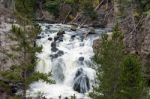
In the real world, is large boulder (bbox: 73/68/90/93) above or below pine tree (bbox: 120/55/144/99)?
below

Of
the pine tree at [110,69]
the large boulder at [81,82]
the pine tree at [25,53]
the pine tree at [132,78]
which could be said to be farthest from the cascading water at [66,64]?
the pine tree at [132,78]

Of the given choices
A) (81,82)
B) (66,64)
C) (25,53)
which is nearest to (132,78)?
(25,53)

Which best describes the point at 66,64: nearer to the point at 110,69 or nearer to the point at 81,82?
the point at 81,82

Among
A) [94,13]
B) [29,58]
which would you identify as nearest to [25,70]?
[29,58]

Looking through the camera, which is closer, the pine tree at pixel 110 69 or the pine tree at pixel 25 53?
the pine tree at pixel 25 53

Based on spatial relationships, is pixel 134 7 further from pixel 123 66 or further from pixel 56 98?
pixel 123 66

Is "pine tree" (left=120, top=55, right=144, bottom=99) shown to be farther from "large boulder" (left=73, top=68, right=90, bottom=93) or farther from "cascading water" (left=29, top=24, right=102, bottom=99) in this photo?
"large boulder" (left=73, top=68, right=90, bottom=93)

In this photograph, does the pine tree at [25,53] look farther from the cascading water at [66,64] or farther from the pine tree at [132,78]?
the cascading water at [66,64]

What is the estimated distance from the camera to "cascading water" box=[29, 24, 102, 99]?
45.4 m

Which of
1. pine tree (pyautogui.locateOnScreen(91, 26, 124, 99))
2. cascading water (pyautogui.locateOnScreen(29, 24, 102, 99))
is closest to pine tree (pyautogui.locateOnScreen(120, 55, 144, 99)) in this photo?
pine tree (pyautogui.locateOnScreen(91, 26, 124, 99))

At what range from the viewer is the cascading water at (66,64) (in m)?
45.4

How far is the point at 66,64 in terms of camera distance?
49.2 metres

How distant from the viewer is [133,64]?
102 ft

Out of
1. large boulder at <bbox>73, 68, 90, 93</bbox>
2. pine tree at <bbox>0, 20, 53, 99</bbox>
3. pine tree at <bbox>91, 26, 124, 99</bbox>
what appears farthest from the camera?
large boulder at <bbox>73, 68, 90, 93</bbox>
